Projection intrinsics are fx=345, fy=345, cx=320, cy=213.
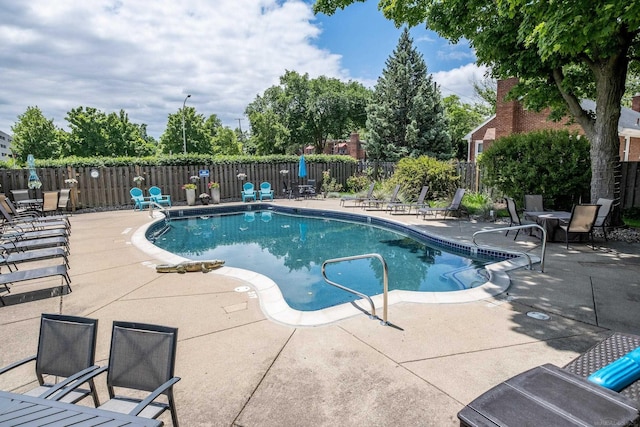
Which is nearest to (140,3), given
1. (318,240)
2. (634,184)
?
(318,240)

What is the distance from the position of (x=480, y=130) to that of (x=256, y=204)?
15.2 meters

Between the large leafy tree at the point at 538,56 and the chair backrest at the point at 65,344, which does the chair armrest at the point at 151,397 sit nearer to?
the chair backrest at the point at 65,344

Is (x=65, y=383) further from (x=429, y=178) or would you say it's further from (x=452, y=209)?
(x=429, y=178)

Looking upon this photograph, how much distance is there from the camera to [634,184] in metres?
9.68

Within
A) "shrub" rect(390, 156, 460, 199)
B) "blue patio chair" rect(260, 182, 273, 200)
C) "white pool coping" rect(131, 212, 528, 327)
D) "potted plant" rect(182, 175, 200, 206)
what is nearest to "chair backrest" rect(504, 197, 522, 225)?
"white pool coping" rect(131, 212, 528, 327)

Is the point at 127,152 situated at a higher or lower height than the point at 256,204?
higher

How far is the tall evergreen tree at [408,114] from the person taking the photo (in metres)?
20.7

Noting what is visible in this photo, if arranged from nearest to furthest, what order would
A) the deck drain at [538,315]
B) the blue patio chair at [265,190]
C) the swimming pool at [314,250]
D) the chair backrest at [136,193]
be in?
the deck drain at [538,315]
the swimming pool at [314,250]
the chair backrest at [136,193]
the blue patio chair at [265,190]

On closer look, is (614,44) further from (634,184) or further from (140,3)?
(140,3)

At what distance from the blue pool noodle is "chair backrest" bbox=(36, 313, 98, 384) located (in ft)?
9.55

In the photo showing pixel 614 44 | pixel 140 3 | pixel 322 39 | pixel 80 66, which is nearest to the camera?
pixel 614 44

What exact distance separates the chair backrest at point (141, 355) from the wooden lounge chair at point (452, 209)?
32.2 feet

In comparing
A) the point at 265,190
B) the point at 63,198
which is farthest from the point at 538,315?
the point at 63,198

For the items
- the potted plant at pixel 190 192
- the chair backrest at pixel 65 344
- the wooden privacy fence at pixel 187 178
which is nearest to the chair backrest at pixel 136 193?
the wooden privacy fence at pixel 187 178
